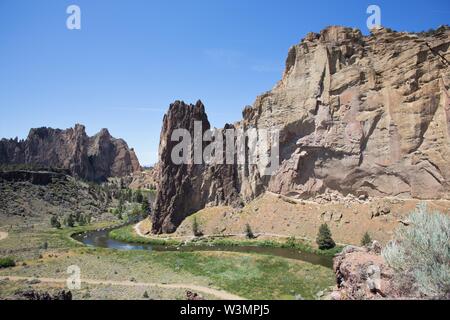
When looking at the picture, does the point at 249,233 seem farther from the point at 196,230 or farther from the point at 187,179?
the point at 187,179

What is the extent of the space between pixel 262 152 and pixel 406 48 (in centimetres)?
3415

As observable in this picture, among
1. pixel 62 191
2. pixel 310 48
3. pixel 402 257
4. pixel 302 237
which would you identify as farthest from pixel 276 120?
pixel 62 191

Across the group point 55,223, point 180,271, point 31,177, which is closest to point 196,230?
point 180,271

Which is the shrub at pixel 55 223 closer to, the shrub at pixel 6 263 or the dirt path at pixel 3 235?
the dirt path at pixel 3 235

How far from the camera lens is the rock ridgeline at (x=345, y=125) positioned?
180ft

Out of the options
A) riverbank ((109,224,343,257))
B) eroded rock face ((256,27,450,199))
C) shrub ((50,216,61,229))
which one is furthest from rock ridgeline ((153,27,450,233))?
shrub ((50,216,61,229))

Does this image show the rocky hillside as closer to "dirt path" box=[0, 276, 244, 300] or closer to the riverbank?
the riverbank

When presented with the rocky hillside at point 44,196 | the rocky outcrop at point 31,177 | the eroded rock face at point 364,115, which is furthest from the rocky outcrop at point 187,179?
the rocky outcrop at point 31,177

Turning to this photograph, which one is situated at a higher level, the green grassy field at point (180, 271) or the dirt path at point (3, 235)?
the green grassy field at point (180, 271)

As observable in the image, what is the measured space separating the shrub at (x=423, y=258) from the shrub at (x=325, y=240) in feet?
126

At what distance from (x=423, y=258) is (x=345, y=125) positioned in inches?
2105

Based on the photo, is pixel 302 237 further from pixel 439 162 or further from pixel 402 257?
pixel 402 257

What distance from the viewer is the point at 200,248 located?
201 feet
